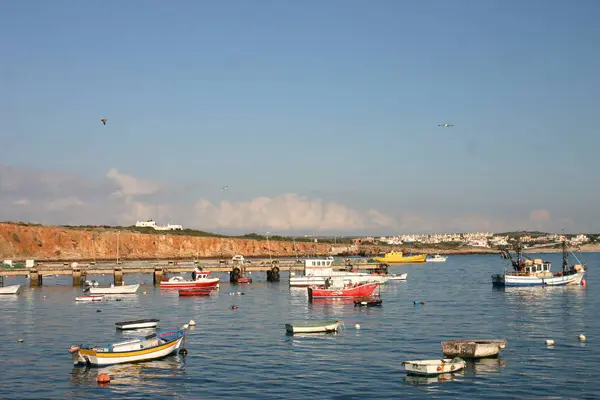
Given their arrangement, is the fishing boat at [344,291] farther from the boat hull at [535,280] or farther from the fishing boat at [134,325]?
the fishing boat at [134,325]

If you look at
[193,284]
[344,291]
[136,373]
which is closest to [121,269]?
[193,284]

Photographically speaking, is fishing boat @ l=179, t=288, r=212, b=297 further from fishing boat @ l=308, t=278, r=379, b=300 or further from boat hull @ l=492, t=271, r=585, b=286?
boat hull @ l=492, t=271, r=585, b=286

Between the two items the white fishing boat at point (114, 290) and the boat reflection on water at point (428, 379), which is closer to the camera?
the boat reflection on water at point (428, 379)

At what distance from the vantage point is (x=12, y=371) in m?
44.6

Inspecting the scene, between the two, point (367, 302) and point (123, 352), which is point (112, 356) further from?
point (367, 302)

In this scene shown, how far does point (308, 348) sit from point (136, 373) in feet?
45.6

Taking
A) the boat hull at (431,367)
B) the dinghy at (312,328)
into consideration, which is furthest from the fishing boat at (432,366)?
the dinghy at (312,328)

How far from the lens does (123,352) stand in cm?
4541

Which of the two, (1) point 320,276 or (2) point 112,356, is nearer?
(2) point 112,356

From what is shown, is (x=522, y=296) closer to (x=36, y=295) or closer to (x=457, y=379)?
(x=457, y=379)

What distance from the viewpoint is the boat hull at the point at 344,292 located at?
86.4m

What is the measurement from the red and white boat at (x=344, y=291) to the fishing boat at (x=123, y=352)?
4034cm

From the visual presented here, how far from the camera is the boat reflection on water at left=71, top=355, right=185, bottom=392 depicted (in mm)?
41156

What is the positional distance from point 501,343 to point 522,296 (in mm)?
47307
